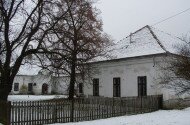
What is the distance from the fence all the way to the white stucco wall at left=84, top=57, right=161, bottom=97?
334cm

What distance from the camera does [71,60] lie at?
24.3 metres

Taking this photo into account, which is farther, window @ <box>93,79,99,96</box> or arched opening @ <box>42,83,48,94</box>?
arched opening @ <box>42,83,48,94</box>

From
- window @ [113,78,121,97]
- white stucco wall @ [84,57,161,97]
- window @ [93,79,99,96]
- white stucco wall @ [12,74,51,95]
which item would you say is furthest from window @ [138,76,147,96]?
white stucco wall @ [12,74,51,95]

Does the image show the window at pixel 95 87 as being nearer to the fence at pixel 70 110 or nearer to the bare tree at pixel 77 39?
the bare tree at pixel 77 39

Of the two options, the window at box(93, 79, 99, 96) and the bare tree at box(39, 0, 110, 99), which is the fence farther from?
the window at box(93, 79, 99, 96)

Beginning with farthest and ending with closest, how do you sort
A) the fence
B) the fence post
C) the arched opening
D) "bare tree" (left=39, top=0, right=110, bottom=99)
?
the arched opening < "bare tree" (left=39, top=0, right=110, bottom=99) < the fence < the fence post

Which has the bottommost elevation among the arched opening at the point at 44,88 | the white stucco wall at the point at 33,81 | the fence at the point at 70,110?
the fence at the point at 70,110

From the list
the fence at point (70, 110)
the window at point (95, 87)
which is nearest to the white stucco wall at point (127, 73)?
the window at point (95, 87)

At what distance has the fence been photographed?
14141 mm

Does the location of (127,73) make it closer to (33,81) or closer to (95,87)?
(95,87)

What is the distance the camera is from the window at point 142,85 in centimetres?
2577

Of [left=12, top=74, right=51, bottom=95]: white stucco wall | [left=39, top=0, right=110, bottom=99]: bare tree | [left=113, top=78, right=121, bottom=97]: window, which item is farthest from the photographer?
[left=12, top=74, right=51, bottom=95]: white stucco wall

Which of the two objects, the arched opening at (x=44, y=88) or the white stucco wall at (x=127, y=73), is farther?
the arched opening at (x=44, y=88)

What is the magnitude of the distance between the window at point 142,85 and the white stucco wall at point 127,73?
26cm
